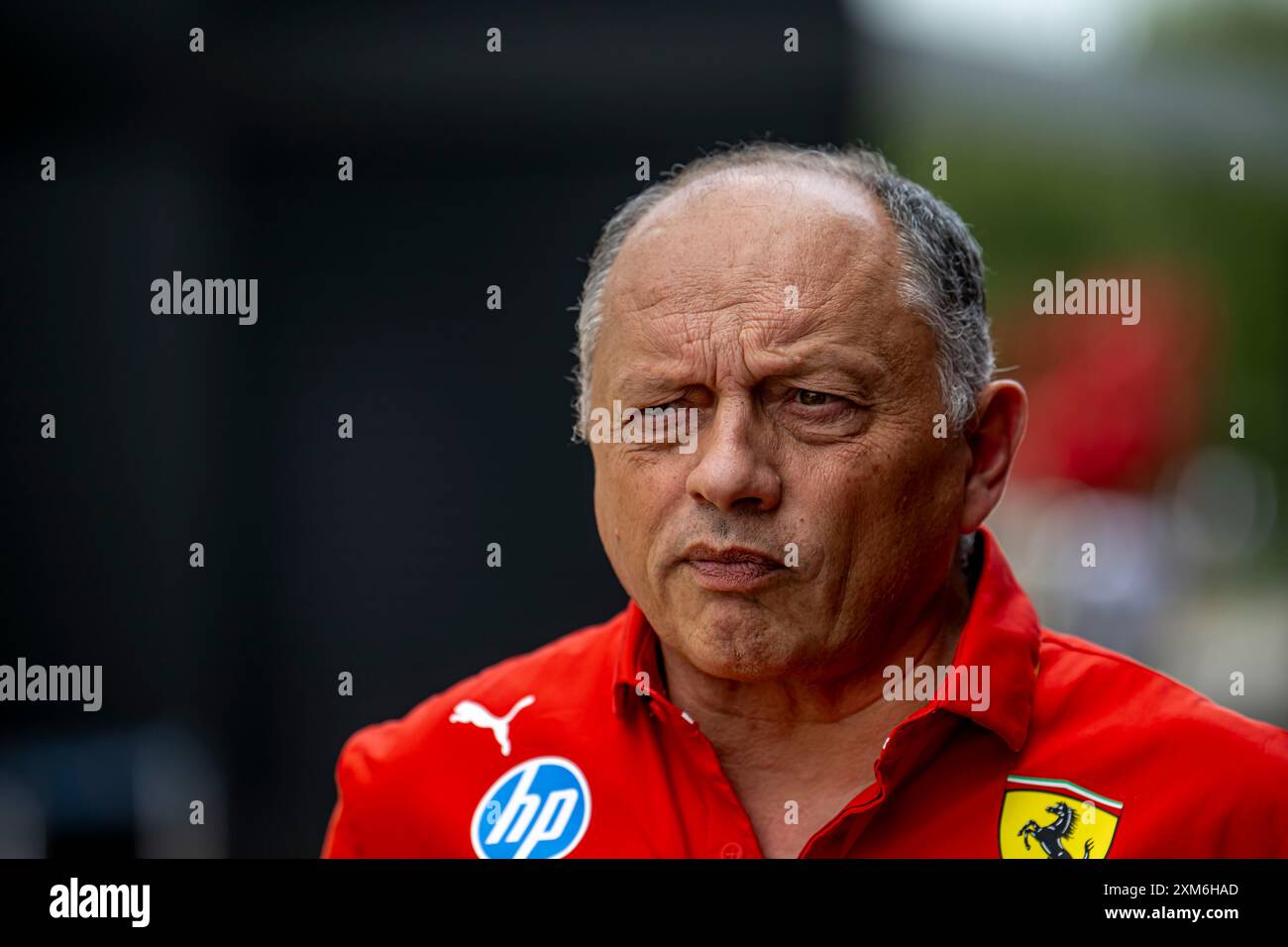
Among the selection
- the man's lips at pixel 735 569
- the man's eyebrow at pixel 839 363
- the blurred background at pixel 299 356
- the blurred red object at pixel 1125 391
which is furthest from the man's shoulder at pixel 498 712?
the blurred red object at pixel 1125 391

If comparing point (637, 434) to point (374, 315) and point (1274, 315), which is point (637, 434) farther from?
point (1274, 315)

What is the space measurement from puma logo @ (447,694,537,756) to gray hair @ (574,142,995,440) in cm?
64

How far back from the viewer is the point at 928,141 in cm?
3266

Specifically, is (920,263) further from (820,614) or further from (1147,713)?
(1147,713)

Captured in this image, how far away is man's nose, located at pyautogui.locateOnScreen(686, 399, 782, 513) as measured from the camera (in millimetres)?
2537

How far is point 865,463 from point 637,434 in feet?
1.49

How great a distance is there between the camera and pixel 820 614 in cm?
266

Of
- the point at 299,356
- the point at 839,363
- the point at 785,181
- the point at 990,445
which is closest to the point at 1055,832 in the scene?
the point at 990,445

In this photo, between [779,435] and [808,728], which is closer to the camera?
[779,435]

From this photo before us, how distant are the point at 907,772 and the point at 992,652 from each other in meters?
0.30

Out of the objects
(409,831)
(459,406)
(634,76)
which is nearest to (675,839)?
(409,831)

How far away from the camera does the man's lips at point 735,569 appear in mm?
2600

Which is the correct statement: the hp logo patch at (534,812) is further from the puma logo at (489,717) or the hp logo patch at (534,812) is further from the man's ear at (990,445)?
the man's ear at (990,445)
